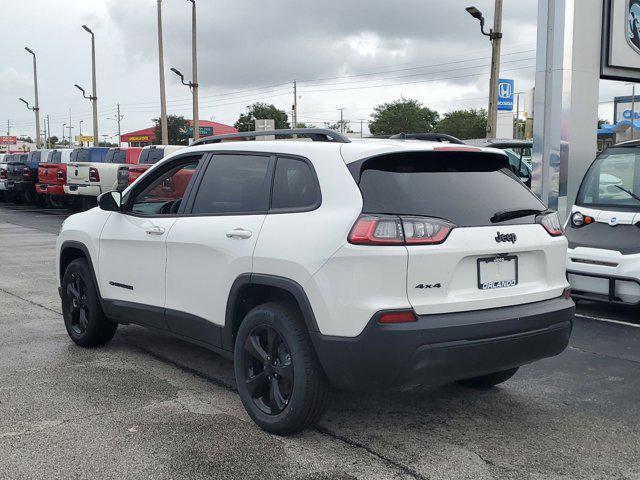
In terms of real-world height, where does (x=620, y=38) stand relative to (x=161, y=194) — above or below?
above

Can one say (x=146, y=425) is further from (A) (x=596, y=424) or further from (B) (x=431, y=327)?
(A) (x=596, y=424)

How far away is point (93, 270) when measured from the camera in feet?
19.1

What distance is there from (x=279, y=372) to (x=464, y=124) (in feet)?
290

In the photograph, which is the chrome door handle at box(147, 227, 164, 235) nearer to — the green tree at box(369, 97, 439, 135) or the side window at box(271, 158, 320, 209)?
the side window at box(271, 158, 320, 209)

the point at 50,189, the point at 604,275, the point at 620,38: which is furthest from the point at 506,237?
the point at 50,189

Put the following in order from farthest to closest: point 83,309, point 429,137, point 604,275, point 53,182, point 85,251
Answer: point 53,182 → point 604,275 → point 83,309 → point 85,251 → point 429,137

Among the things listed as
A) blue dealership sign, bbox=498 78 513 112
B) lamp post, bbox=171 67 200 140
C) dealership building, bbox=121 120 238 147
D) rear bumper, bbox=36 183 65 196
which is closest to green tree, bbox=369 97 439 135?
dealership building, bbox=121 120 238 147

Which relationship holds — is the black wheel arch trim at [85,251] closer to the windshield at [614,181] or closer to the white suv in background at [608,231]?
the white suv in background at [608,231]

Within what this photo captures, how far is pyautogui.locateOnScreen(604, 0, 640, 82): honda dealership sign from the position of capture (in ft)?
36.8

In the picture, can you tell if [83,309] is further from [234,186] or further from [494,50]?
[494,50]

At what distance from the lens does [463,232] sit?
12.5 feet

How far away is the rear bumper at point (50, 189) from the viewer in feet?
75.5

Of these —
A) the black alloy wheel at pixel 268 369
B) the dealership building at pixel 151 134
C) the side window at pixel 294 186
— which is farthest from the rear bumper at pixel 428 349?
the dealership building at pixel 151 134

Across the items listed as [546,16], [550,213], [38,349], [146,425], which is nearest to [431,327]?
[550,213]
